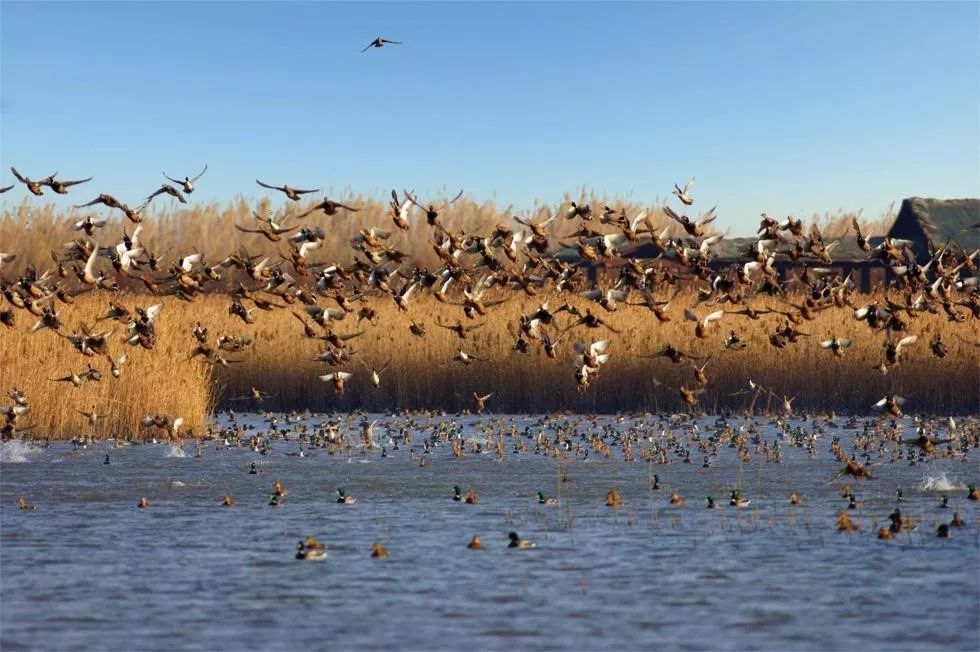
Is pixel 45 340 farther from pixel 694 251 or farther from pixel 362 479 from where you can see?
pixel 694 251

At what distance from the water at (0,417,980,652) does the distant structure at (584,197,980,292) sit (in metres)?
39.3

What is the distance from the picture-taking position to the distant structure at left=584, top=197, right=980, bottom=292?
63.8m

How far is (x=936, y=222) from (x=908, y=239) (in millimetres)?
1376

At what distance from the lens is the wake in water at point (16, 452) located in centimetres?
2620

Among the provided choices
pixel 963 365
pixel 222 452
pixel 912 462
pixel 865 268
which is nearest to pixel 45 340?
pixel 222 452

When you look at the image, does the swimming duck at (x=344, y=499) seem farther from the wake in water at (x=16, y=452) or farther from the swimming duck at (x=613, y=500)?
the wake in water at (x=16, y=452)

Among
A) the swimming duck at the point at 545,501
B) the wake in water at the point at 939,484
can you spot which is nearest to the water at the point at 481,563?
the wake in water at the point at 939,484

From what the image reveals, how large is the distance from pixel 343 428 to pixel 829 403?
11.3 meters

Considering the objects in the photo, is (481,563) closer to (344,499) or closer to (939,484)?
(344,499)

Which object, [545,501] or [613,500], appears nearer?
[613,500]

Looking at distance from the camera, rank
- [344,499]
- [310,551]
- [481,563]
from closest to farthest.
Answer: [481,563] → [310,551] → [344,499]

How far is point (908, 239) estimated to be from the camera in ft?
220

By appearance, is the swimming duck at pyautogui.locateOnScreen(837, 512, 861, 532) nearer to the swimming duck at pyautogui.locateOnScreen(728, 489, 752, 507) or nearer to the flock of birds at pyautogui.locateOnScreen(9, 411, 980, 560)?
the flock of birds at pyautogui.locateOnScreen(9, 411, 980, 560)

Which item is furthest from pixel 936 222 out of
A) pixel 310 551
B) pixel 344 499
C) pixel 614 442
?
pixel 310 551
